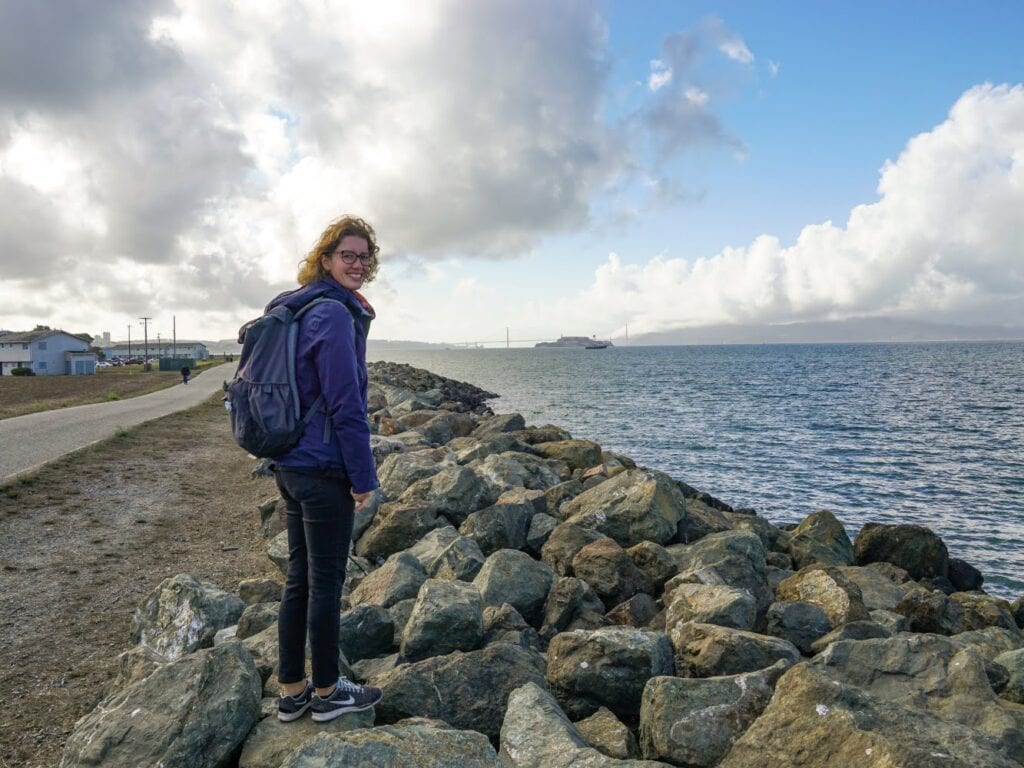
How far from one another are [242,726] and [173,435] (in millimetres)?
17632

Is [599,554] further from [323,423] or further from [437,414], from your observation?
[437,414]

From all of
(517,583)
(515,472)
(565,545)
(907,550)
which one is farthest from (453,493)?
(907,550)

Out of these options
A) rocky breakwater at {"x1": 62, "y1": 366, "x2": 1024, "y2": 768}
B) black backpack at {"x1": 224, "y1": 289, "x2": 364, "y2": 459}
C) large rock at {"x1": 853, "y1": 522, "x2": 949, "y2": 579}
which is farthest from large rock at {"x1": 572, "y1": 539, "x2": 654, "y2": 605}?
large rock at {"x1": 853, "y1": 522, "x2": 949, "y2": 579}

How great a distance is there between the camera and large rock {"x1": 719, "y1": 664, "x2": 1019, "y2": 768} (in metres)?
3.11

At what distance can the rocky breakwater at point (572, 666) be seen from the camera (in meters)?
3.38

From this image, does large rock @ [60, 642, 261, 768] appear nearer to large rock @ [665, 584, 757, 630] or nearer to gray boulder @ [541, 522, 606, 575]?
large rock @ [665, 584, 757, 630]

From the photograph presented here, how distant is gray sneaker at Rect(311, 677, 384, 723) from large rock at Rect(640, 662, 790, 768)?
1.57 metres

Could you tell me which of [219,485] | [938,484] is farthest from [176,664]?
[938,484]

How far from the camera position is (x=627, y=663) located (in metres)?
4.45

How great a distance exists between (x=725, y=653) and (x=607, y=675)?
0.84 meters

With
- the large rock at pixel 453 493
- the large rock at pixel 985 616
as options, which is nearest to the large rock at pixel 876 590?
the large rock at pixel 985 616

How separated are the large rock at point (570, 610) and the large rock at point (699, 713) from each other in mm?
1875

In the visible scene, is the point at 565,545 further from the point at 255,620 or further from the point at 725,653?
the point at 255,620

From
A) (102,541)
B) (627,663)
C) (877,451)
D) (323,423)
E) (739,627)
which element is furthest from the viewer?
(877,451)
